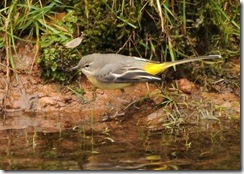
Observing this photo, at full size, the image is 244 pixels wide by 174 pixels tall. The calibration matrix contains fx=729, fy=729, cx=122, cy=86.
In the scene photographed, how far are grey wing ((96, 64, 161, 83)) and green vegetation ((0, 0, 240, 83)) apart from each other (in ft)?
1.65

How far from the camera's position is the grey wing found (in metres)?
7.71

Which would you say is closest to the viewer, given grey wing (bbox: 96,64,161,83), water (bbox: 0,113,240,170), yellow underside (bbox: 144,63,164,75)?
water (bbox: 0,113,240,170)

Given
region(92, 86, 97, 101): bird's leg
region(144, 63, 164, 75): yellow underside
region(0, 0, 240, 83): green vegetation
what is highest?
region(0, 0, 240, 83): green vegetation

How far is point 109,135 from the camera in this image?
23.7 ft

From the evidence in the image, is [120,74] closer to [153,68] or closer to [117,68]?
[117,68]

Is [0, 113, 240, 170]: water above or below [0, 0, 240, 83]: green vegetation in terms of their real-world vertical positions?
below

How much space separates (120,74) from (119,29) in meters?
0.69

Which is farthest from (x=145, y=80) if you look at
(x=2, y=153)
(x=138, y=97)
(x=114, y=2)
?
(x=2, y=153)

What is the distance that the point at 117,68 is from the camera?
7828 millimetres

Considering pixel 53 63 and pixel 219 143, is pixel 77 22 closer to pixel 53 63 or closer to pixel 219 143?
pixel 53 63

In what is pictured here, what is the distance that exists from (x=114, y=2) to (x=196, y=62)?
1160 mm

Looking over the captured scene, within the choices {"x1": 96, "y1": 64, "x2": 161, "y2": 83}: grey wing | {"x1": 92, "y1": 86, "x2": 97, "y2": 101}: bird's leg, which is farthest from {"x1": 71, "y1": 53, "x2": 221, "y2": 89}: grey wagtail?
{"x1": 92, "y1": 86, "x2": 97, "y2": 101}: bird's leg

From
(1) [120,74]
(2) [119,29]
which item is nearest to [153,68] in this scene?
(1) [120,74]

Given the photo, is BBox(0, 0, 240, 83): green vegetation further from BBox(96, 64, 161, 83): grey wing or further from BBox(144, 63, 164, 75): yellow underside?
BBox(96, 64, 161, 83): grey wing
